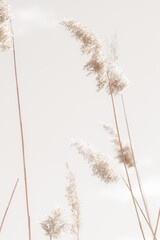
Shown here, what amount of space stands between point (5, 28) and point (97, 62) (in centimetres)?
96

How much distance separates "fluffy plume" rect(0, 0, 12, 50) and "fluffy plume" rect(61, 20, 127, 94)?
0.56 metres

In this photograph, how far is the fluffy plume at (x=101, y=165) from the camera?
9.67 feet

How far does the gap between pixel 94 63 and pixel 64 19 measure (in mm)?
557

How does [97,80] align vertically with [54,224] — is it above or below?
above

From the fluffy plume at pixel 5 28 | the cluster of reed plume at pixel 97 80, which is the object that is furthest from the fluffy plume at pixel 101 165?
the fluffy plume at pixel 5 28

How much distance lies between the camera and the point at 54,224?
435 cm

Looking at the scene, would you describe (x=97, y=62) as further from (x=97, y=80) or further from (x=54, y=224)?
(x=54, y=224)

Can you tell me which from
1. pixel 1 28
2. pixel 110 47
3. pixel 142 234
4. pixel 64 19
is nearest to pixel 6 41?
pixel 1 28

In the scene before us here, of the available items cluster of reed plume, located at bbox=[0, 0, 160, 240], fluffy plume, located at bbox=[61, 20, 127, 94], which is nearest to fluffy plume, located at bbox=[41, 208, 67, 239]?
cluster of reed plume, located at bbox=[0, 0, 160, 240]

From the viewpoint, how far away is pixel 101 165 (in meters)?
2.95

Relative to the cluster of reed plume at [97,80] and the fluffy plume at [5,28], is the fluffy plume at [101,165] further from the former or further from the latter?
the fluffy plume at [5,28]

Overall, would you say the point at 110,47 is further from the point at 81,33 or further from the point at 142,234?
the point at 142,234

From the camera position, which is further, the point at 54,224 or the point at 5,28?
the point at 54,224

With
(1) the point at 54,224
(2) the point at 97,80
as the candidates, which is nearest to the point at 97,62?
(2) the point at 97,80
